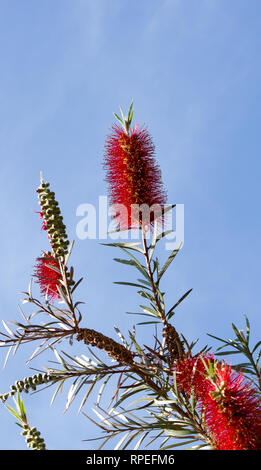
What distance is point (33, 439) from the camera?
2.92ft

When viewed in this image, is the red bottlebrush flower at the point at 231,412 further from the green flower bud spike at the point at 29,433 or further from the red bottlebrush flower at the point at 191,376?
the green flower bud spike at the point at 29,433

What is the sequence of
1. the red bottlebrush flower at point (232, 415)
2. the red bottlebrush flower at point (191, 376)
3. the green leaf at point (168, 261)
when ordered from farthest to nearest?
the green leaf at point (168, 261), the red bottlebrush flower at point (191, 376), the red bottlebrush flower at point (232, 415)

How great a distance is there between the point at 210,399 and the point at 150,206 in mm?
583

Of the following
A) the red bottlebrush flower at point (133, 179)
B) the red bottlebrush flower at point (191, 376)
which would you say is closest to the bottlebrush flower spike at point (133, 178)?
the red bottlebrush flower at point (133, 179)

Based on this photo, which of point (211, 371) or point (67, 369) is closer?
point (211, 371)

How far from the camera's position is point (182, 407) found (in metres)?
1.04

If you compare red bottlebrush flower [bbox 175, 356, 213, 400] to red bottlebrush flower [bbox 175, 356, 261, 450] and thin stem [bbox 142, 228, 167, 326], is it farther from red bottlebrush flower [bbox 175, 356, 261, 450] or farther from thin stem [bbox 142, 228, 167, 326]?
thin stem [bbox 142, 228, 167, 326]

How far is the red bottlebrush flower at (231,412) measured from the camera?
875 millimetres

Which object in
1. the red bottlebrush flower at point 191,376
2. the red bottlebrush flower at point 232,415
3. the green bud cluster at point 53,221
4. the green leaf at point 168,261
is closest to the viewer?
the red bottlebrush flower at point 232,415

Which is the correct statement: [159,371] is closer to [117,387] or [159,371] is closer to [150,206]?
[117,387]

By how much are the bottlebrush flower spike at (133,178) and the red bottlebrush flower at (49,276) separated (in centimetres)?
21
